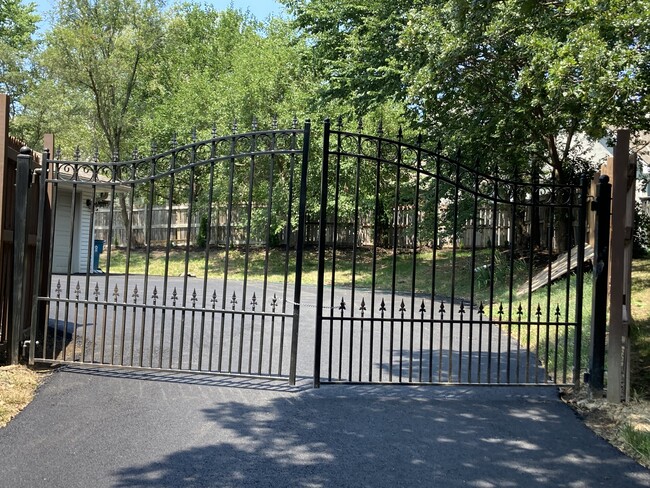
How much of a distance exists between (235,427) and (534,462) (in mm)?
2451

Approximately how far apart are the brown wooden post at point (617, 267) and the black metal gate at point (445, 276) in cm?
37

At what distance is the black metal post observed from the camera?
22.0 ft

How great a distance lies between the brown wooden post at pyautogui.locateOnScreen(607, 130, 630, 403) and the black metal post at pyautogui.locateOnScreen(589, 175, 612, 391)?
0.10 m

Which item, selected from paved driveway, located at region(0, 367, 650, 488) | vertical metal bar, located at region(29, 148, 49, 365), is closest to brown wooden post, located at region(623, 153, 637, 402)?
paved driveway, located at region(0, 367, 650, 488)

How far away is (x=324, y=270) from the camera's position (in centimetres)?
1534

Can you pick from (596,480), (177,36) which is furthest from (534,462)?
(177,36)

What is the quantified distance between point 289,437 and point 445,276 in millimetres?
14325

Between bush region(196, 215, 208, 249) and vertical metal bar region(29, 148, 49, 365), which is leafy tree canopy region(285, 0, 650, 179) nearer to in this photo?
vertical metal bar region(29, 148, 49, 365)

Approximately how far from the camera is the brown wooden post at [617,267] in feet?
21.1

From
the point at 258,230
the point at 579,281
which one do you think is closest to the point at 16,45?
the point at 258,230

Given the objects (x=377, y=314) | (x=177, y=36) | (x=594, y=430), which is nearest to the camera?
(x=594, y=430)

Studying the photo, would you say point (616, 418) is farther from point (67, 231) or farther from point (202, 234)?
point (202, 234)

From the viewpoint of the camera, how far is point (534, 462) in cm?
501

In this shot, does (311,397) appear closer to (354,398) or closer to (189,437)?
(354,398)
